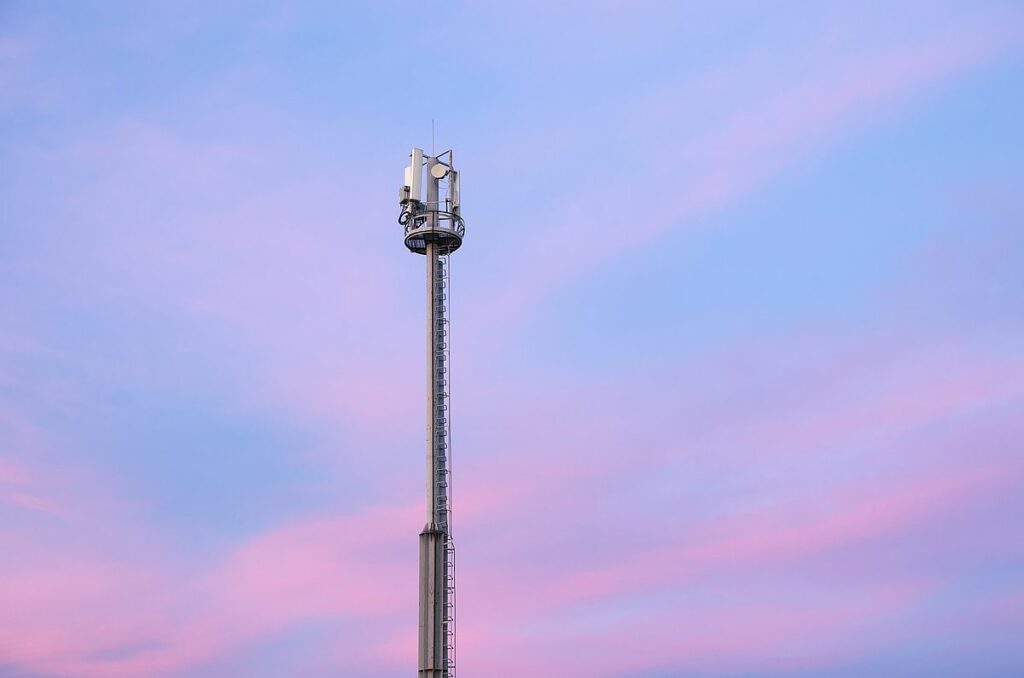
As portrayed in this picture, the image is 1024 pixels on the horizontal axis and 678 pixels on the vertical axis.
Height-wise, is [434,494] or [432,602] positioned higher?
[434,494]

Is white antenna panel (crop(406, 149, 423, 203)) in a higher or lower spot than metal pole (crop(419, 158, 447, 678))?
higher

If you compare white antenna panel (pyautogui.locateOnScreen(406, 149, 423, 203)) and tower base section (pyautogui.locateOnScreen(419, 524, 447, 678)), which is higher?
white antenna panel (pyautogui.locateOnScreen(406, 149, 423, 203))

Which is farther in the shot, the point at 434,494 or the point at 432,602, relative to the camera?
the point at 434,494

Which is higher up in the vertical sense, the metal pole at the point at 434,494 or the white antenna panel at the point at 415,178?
the white antenna panel at the point at 415,178

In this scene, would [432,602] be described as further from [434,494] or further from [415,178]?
[415,178]

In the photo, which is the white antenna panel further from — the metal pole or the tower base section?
the tower base section

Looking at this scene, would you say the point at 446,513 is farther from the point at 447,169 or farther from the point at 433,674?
the point at 447,169

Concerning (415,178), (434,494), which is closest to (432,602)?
(434,494)

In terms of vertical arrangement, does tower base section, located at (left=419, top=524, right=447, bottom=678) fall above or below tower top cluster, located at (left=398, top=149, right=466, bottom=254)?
below

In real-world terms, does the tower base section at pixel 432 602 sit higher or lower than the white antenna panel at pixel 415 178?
lower

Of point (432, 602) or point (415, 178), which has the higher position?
point (415, 178)

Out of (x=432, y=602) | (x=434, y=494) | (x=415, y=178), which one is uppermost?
(x=415, y=178)

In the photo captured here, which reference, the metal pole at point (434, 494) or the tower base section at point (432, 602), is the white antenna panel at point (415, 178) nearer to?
the metal pole at point (434, 494)

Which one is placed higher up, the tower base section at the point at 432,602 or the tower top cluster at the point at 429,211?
the tower top cluster at the point at 429,211
